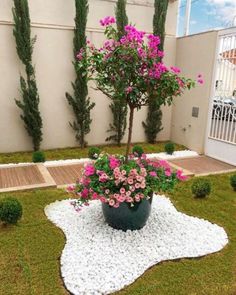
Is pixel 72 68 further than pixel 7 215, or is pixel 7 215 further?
pixel 72 68

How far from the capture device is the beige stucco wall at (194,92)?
27.0ft

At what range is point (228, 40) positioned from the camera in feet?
24.7

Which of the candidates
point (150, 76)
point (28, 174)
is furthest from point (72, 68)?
point (150, 76)

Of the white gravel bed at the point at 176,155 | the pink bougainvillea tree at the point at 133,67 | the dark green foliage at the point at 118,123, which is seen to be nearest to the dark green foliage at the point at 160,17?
the dark green foliage at the point at 118,123

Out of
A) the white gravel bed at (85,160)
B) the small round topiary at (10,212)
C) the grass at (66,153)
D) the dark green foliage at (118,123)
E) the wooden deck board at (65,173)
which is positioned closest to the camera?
the small round topiary at (10,212)

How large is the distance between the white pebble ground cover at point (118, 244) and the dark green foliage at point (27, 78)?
388 cm

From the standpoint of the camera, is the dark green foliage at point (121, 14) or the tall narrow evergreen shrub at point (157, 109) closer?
the dark green foliage at point (121, 14)

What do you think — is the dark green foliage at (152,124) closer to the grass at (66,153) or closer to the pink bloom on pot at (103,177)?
the grass at (66,153)

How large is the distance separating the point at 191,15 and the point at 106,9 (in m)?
3.27

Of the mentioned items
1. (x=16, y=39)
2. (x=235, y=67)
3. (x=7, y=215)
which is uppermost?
(x=16, y=39)

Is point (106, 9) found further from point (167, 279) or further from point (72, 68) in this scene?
point (167, 279)

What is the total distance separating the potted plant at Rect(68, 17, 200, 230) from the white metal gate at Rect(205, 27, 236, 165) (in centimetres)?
446

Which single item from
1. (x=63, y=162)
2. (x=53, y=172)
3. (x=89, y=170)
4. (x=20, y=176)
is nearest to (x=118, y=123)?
(x=63, y=162)

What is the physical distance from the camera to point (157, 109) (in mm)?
9547
